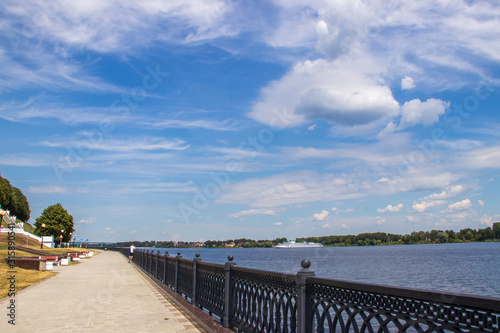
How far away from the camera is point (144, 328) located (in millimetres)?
7055

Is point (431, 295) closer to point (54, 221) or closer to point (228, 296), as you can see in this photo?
point (228, 296)

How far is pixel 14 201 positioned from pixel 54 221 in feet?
75.1

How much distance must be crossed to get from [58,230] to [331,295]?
77072 mm

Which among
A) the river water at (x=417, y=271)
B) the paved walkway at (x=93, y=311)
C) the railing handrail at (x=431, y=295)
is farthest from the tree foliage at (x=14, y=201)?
the railing handrail at (x=431, y=295)

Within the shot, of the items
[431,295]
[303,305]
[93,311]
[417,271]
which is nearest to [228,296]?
[303,305]

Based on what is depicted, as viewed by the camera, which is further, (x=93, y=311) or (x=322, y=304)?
(x=93, y=311)

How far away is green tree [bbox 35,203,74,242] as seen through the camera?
6981 centimetres

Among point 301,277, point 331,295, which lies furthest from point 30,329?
point 331,295

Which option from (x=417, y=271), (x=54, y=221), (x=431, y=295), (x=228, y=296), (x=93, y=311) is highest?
(x=431, y=295)

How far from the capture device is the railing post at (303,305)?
4.03 metres

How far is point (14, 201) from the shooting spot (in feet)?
281

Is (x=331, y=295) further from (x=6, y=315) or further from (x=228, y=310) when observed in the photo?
(x=6, y=315)

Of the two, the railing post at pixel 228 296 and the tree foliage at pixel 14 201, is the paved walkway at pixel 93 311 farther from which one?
the tree foliage at pixel 14 201

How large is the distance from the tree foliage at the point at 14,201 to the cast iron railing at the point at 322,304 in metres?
80.3
